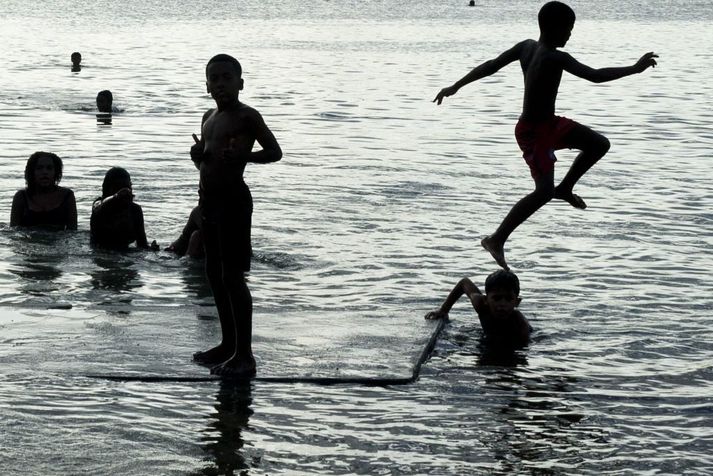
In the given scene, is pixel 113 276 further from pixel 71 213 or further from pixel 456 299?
pixel 456 299

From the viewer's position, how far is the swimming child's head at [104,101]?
27.0m

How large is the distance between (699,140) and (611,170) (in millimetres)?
4226

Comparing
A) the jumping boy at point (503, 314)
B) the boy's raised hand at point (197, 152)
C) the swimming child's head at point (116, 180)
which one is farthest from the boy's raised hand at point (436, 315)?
the swimming child's head at point (116, 180)

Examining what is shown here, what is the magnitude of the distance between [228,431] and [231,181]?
1495 millimetres

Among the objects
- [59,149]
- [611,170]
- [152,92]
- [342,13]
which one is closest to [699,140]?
[611,170]

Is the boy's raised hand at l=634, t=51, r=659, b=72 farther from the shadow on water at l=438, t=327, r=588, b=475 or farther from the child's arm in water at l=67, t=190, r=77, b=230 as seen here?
the child's arm in water at l=67, t=190, r=77, b=230

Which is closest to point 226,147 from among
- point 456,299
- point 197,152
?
point 197,152

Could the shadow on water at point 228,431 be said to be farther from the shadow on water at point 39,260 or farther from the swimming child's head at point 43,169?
the swimming child's head at point 43,169

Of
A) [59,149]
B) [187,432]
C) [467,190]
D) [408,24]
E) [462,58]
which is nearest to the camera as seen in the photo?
[187,432]

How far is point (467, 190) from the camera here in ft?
57.6

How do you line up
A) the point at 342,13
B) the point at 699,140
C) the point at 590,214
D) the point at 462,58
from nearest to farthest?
the point at 590,214 < the point at 699,140 < the point at 462,58 < the point at 342,13

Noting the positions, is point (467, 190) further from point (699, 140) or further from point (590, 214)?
point (699, 140)

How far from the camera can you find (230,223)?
306 inches

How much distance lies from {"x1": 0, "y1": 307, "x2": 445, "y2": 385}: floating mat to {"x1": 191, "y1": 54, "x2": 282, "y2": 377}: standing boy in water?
31 centimetres
